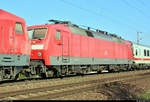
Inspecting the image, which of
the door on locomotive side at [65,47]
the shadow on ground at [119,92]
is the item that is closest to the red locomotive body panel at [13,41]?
the door on locomotive side at [65,47]

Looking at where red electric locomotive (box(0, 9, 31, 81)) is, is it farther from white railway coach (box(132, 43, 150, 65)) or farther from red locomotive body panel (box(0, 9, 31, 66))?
white railway coach (box(132, 43, 150, 65))

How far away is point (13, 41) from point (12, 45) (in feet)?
0.82

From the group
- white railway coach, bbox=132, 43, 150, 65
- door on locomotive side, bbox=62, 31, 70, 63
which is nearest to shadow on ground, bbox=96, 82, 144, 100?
door on locomotive side, bbox=62, 31, 70, 63

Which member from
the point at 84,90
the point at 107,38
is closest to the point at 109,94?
the point at 84,90

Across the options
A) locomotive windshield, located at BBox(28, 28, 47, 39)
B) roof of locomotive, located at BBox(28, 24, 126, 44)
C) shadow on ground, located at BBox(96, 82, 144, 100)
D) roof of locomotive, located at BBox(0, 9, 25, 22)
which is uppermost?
roof of locomotive, located at BBox(28, 24, 126, 44)

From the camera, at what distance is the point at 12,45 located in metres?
10.0

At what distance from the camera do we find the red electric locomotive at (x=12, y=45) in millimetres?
9625

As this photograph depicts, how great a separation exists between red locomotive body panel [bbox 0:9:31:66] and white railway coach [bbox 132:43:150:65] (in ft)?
63.2


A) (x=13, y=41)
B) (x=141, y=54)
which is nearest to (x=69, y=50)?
(x=13, y=41)

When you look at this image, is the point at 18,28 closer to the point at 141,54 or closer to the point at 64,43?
the point at 64,43

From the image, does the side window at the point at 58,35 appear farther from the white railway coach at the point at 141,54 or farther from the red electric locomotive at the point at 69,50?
the white railway coach at the point at 141,54

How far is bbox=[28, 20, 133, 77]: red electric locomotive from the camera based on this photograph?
12617 millimetres

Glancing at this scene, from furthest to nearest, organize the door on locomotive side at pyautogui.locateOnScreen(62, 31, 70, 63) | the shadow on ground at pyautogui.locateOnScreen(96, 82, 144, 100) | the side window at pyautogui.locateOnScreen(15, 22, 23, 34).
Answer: the door on locomotive side at pyautogui.locateOnScreen(62, 31, 70, 63), the side window at pyautogui.locateOnScreen(15, 22, 23, 34), the shadow on ground at pyautogui.locateOnScreen(96, 82, 144, 100)

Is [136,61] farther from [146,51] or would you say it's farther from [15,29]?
[15,29]
